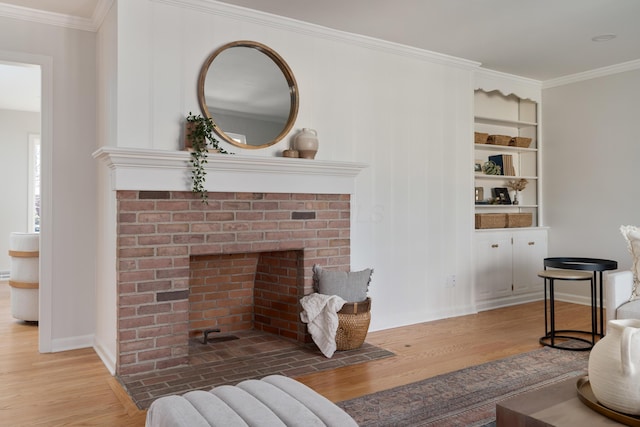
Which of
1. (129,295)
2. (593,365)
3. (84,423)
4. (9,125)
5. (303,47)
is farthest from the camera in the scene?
(9,125)

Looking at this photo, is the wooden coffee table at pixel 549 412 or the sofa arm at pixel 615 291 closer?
the wooden coffee table at pixel 549 412

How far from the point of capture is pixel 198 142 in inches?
127

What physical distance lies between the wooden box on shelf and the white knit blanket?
2129 millimetres

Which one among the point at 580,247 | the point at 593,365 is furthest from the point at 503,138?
the point at 593,365

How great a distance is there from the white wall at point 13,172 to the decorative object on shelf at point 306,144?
19.0 feet

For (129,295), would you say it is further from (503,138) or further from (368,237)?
(503,138)

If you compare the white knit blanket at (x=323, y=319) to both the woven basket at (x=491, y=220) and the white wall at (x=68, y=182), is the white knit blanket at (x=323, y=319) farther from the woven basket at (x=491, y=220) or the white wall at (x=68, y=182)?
the woven basket at (x=491, y=220)

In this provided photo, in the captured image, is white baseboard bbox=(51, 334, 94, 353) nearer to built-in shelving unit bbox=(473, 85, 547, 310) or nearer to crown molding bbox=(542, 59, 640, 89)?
built-in shelving unit bbox=(473, 85, 547, 310)

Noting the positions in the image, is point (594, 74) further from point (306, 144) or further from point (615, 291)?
point (306, 144)

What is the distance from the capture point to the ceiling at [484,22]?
3.47 m

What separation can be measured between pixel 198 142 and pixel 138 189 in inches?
18.9

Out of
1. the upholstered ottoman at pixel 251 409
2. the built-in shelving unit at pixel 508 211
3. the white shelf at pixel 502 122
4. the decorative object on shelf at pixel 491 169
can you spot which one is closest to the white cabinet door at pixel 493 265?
the built-in shelving unit at pixel 508 211

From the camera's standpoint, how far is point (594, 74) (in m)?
5.21

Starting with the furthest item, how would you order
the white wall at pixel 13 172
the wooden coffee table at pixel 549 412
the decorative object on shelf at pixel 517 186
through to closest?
the white wall at pixel 13 172 < the decorative object on shelf at pixel 517 186 < the wooden coffee table at pixel 549 412
